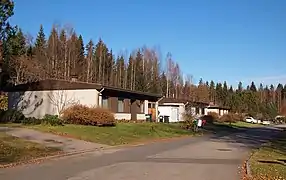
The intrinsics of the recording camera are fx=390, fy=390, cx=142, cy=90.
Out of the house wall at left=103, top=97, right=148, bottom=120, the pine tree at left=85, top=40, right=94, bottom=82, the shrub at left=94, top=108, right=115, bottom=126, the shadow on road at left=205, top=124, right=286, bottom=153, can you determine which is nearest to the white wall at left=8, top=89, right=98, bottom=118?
the house wall at left=103, top=97, right=148, bottom=120

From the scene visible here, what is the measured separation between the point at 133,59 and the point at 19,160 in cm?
7498

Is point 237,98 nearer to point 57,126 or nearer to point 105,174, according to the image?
point 57,126

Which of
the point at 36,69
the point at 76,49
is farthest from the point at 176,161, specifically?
the point at 76,49

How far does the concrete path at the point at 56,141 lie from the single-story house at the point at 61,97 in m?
11.0

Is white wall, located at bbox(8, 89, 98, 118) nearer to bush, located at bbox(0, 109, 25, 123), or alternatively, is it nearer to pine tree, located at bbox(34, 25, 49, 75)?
bush, located at bbox(0, 109, 25, 123)

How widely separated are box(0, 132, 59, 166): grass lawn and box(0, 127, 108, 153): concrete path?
941mm

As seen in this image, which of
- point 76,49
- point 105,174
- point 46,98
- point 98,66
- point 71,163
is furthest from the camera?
point 98,66

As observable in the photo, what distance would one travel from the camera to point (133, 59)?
89.0 meters

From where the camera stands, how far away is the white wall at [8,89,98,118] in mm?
34953

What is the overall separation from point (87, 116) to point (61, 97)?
722 cm

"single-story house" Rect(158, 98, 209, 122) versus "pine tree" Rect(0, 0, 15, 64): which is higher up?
"pine tree" Rect(0, 0, 15, 64)

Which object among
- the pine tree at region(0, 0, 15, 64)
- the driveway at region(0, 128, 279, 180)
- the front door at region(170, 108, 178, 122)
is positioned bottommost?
the driveway at region(0, 128, 279, 180)

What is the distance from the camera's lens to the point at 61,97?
119 feet

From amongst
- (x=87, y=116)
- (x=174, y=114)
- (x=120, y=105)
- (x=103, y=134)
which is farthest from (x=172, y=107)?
(x=103, y=134)
